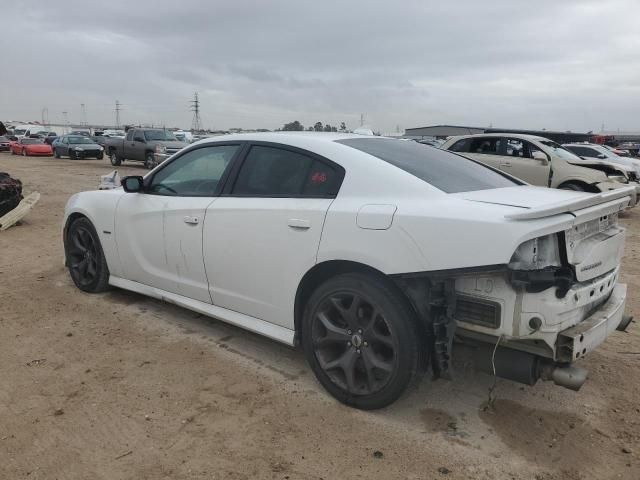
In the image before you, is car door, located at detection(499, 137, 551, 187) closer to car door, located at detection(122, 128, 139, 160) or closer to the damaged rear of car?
the damaged rear of car

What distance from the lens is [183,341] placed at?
4.08 meters

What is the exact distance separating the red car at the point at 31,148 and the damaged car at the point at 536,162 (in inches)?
1185

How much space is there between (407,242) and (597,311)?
3.94ft

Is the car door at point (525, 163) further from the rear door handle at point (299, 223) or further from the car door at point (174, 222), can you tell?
the rear door handle at point (299, 223)

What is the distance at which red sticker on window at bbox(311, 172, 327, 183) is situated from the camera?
3.26 meters

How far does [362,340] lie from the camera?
2984 millimetres

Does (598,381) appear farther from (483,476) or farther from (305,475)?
(305,475)

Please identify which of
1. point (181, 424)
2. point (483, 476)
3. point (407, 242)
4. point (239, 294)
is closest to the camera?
point (483, 476)

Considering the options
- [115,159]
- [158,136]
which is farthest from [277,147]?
[115,159]

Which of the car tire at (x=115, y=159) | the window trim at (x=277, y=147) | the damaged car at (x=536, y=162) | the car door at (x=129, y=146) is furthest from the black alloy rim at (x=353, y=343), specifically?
the car tire at (x=115, y=159)

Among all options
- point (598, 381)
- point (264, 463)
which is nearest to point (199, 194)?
point (264, 463)

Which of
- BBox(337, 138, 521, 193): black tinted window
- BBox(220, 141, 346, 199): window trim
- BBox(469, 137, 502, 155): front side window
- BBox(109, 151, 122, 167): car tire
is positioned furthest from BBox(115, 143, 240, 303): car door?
BBox(109, 151, 122, 167): car tire

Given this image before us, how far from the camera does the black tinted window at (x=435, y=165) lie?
10.4ft

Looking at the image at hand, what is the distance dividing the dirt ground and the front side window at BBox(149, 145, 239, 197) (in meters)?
1.15
